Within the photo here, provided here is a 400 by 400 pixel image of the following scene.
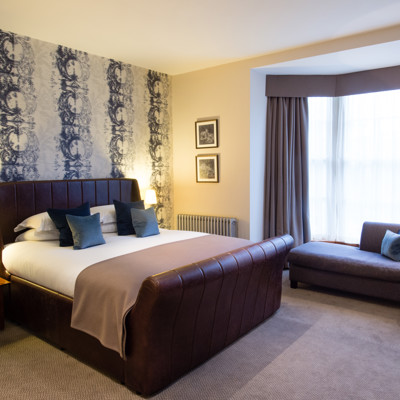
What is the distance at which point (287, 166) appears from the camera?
4.83 metres

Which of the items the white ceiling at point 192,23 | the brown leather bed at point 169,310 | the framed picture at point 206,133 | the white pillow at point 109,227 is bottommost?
the brown leather bed at point 169,310

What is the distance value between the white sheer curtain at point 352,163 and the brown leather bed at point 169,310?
1980 millimetres

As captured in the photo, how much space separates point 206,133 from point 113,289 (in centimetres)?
314

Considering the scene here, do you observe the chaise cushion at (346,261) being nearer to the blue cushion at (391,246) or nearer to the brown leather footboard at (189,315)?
the blue cushion at (391,246)

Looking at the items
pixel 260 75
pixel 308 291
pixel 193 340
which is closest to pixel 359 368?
pixel 193 340

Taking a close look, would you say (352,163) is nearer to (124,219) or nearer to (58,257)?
Answer: (124,219)

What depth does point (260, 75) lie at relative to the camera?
4.73 meters

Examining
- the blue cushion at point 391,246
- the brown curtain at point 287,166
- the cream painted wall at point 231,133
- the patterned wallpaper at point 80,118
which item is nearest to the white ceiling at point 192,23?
the patterned wallpaper at point 80,118

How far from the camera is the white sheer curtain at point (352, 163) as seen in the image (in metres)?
4.54

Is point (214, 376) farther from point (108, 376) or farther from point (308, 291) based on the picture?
point (308, 291)

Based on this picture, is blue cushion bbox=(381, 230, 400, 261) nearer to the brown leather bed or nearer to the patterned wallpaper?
the brown leather bed

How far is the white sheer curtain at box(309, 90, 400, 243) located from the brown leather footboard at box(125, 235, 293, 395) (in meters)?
2.35

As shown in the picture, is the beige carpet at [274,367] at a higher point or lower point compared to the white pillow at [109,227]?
lower

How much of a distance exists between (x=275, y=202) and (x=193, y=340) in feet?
9.41
